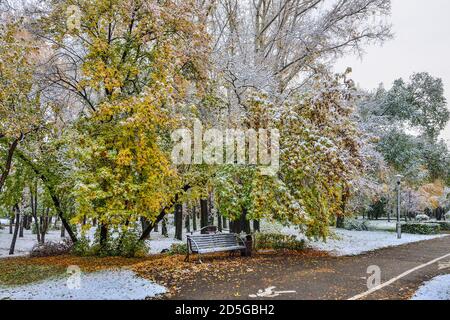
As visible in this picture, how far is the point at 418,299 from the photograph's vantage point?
21.9 ft

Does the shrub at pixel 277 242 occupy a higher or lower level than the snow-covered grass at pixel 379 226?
higher

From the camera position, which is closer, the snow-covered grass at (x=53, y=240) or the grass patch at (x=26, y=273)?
the grass patch at (x=26, y=273)

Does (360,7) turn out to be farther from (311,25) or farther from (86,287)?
(86,287)

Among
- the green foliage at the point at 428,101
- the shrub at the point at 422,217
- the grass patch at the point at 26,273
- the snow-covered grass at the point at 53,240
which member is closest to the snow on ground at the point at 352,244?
the snow-covered grass at the point at 53,240

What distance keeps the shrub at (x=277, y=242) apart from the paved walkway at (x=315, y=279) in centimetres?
248

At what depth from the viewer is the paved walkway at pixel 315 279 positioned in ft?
23.3

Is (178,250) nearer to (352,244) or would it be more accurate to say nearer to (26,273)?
(26,273)

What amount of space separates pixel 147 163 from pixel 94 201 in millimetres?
2080

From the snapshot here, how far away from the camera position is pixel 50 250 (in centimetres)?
Answer: 1498

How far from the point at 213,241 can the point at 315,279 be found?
3878 millimetres

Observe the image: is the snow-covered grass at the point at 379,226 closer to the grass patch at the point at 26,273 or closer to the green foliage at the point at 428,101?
the green foliage at the point at 428,101

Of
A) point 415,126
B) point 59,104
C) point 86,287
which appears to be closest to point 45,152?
point 59,104

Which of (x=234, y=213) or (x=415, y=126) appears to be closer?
(x=234, y=213)

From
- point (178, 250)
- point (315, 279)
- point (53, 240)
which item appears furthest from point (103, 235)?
point (53, 240)
